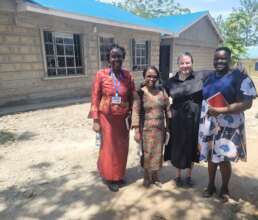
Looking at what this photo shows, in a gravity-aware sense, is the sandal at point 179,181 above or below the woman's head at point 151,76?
below

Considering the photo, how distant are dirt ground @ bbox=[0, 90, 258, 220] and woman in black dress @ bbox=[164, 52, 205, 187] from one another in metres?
0.48

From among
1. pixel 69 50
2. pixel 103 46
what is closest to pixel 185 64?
pixel 69 50

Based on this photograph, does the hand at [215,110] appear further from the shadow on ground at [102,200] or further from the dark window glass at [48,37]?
the dark window glass at [48,37]

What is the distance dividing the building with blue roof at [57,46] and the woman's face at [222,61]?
231 inches

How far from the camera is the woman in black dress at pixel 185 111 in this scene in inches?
106

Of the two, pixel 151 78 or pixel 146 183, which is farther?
pixel 146 183

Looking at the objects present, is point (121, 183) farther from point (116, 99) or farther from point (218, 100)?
point (218, 100)

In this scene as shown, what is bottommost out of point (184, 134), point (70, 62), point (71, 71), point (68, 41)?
point (184, 134)

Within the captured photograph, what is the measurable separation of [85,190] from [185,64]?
1922mm

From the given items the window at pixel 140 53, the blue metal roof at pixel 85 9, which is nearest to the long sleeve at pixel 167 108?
the blue metal roof at pixel 85 9

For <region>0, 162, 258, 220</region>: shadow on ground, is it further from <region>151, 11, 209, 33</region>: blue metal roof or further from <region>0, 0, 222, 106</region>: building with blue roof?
<region>151, 11, 209, 33</region>: blue metal roof

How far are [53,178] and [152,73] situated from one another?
1.96 metres

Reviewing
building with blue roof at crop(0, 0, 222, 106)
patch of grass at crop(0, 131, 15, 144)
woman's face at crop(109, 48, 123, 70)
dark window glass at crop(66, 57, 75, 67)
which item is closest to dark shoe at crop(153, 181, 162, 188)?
woman's face at crop(109, 48, 123, 70)

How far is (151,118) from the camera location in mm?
2781
